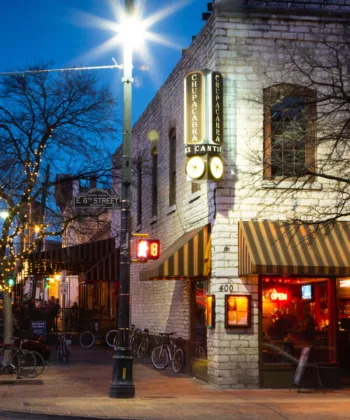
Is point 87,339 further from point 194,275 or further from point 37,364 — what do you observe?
point 194,275

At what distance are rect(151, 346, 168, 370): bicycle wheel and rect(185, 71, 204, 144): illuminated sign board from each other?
7.11m

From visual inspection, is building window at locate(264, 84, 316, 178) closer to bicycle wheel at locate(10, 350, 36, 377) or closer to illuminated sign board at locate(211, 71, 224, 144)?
illuminated sign board at locate(211, 71, 224, 144)

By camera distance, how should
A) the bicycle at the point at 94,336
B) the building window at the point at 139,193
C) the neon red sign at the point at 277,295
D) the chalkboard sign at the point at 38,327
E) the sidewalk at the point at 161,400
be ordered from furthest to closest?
the bicycle at the point at 94,336 < the chalkboard sign at the point at 38,327 < the building window at the point at 139,193 < the neon red sign at the point at 277,295 < the sidewalk at the point at 161,400

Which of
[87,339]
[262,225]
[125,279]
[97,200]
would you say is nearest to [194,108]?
[262,225]

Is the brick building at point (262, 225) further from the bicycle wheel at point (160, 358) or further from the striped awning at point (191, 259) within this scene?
the bicycle wheel at point (160, 358)

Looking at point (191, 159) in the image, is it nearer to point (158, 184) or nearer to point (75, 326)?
point (158, 184)

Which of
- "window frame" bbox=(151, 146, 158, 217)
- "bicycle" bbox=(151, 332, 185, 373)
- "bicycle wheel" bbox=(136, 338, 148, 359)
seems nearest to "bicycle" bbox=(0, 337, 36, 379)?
"bicycle" bbox=(151, 332, 185, 373)

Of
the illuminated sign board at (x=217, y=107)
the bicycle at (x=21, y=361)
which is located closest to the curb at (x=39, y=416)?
the bicycle at (x=21, y=361)

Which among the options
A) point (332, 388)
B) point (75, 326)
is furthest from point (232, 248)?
point (75, 326)

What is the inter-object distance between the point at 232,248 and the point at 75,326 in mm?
19525

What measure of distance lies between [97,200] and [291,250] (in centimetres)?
426

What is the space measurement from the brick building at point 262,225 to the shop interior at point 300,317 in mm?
23

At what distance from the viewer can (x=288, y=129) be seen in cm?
1666

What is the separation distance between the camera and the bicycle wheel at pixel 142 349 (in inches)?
1009
